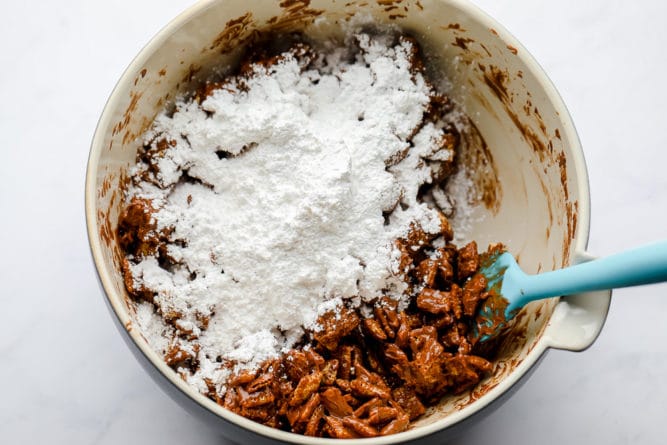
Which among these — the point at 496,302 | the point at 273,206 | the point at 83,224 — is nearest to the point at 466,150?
the point at 496,302

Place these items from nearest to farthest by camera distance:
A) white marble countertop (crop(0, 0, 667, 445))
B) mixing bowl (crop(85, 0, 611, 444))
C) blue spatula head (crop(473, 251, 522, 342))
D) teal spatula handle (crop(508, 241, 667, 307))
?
teal spatula handle (crop(508, 241, 667, 307)), mixing bowl (crop(85, 0, 611, 444)), blue spatula head (crop(473, 251, 522, 342)), white marble countertop (crop(0, 0, 667, 445))

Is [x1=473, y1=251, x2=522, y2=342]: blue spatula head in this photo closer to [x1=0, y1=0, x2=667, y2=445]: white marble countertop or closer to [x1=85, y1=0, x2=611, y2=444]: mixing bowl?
[x1=85, y1=0, x2=611, y2=444]: mixing bowl

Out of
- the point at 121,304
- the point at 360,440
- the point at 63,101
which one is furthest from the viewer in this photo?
the point at 63,101

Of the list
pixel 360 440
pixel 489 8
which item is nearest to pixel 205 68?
pixel 489 8

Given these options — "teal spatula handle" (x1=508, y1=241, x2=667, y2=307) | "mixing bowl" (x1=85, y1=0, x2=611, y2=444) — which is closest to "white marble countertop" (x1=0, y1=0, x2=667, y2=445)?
"mixing bowl" (x1=85, y1=0, x2=611, y2=444)

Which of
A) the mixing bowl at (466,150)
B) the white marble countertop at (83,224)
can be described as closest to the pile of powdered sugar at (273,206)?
the mixing bowl at (466,150)

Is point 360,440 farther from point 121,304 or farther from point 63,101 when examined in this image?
point 63,101
